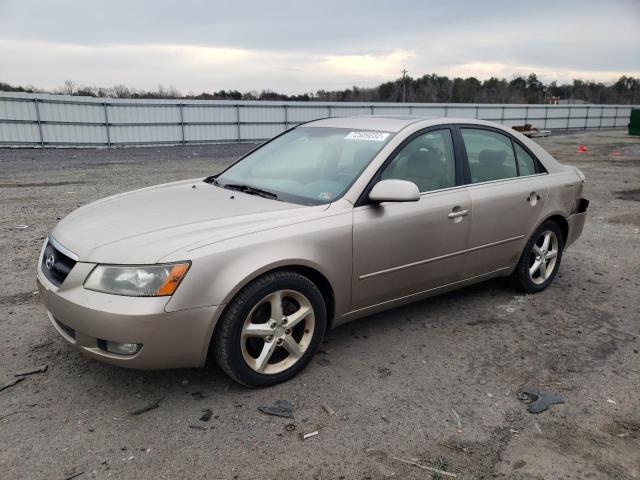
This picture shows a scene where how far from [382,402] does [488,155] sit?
238cm

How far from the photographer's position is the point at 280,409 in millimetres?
2965

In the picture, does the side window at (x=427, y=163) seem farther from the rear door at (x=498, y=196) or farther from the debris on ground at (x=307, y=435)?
the debris on ground at (x=307, y=435)

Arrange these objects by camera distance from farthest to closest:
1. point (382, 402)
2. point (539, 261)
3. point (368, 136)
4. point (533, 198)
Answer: point (539, 261) → point (533, 198) → point (368, 136) → point (382, 402)

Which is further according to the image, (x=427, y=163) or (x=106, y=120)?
(x=106, y=120)

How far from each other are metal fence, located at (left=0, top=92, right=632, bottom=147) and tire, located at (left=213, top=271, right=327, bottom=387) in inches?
639

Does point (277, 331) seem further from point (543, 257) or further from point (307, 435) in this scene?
point (543, 257)

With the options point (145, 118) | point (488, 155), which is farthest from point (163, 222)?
point (145, 118)

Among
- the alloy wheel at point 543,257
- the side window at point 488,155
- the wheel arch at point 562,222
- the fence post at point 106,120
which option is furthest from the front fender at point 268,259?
the fence post at point 106,120

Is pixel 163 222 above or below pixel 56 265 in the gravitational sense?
above

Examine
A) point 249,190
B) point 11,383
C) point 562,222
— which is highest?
point 249,190

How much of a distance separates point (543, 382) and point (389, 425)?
1.15 metres

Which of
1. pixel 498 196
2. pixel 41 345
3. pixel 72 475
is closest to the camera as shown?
pixel 72 475

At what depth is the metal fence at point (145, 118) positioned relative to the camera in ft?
70.5

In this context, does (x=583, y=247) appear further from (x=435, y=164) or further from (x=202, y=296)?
(x=202, y=296)
